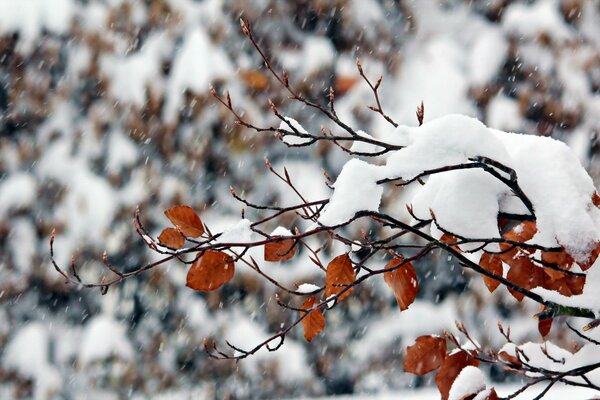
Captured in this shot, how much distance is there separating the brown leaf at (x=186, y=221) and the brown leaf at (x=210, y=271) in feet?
0.07

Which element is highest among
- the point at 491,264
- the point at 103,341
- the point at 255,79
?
Result: the point at 491,264

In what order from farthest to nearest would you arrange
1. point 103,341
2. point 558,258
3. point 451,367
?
point 103,341, point 451,367, point 558,258

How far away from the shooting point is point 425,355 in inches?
29.2

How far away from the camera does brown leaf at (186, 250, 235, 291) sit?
0.66 m

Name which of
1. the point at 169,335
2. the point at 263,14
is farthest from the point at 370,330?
the point at 263,14

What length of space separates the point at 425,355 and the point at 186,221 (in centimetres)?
29

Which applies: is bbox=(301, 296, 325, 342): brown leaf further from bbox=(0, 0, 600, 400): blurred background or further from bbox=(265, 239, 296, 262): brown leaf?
bbox=(0, 0, 600, 400): blurred background

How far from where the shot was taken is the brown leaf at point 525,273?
653 millimetres

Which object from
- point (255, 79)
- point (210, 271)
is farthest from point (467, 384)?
point (255, 79)

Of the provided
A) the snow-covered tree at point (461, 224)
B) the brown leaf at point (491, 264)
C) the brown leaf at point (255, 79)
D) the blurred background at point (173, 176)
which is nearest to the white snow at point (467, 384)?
the snow-covered tree at point (461, 224)

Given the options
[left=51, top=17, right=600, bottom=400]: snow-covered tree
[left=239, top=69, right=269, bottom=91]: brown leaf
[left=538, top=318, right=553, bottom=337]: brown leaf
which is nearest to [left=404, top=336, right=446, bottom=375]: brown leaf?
[left=51, top=17, right=600, bottom=400]: snow-covered tree

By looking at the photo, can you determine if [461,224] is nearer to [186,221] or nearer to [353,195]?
[353,195]

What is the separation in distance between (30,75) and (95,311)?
2.49ft

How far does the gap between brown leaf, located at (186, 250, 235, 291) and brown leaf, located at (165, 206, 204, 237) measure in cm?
2
